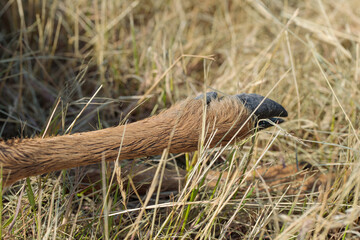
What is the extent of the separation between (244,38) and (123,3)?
793 millimetres

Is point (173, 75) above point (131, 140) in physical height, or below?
below

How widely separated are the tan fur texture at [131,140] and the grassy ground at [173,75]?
9.0 inches

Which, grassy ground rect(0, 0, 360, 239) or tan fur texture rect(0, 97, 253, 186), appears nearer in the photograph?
tan fur texture rect(0, 97, 253, 186)

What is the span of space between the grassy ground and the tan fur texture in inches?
9.0

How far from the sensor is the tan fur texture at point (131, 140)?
1110 mm

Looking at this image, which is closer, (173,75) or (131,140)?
(131,140)

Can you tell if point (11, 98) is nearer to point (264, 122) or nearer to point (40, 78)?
point (40, 78)

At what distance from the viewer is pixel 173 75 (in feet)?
7.06

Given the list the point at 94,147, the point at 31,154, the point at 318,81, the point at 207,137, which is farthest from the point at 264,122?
the point at 318,81

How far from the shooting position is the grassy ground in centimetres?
149

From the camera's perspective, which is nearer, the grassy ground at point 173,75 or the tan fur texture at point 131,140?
the tan fur texture at point 131,140

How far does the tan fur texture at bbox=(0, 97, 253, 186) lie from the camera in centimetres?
111

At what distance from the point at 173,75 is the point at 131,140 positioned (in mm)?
1047

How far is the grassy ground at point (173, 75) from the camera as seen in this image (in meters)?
1.49
